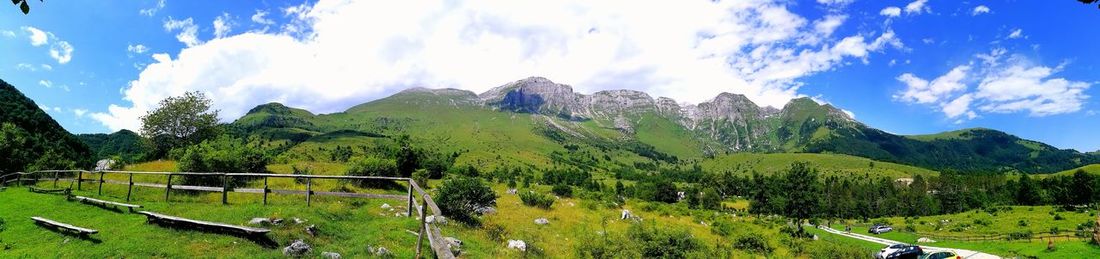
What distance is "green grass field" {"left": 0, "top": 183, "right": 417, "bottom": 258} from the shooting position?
483 inches

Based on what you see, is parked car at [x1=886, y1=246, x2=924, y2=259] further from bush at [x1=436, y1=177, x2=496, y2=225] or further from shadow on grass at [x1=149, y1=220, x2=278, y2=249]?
shadow on grass at [x1=149, y1=220, x2=278, y2=249]

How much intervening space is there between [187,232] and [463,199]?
39.0 feet

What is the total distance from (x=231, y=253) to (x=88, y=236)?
5.70 metres

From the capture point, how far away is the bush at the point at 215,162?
26109mm

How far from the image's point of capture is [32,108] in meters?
108

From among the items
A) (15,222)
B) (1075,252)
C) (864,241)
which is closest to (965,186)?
(864,241)

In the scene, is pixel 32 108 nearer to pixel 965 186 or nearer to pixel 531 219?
pixel 531 219

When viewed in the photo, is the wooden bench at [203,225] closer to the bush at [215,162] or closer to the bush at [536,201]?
the bush at [215,162]

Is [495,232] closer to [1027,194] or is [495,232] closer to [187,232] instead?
[187,232]

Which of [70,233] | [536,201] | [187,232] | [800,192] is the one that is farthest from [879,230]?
[70,233]

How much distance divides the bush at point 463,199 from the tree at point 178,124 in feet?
118

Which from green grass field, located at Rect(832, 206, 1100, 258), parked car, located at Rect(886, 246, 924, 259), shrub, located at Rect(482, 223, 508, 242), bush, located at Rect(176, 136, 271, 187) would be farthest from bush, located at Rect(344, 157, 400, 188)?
green grass field, located at Rect(832, 206, 1100, 258)

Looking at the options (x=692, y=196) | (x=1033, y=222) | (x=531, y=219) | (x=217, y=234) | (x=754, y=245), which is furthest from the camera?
(x=692, y=196)

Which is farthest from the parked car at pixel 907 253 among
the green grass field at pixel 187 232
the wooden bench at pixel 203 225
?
the wooden bench at pixel 203 225
